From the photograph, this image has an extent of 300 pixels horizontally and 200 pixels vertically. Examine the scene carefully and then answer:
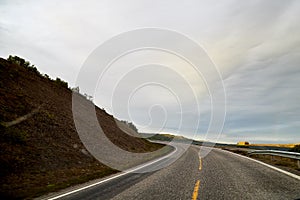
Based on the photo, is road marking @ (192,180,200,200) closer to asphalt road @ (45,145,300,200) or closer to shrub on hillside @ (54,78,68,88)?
asphalt road @ (45,145,300,200)

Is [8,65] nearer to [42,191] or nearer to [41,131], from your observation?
[41,131]

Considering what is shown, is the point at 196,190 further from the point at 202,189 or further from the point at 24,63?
the point at 24,63

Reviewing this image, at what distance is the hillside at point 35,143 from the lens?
876 centimetres

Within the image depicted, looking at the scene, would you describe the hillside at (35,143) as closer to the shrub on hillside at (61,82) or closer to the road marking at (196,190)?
the road marking at (196,190)

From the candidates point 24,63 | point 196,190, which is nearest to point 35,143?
point 196,190

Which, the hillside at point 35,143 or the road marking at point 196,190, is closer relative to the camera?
the road marking at point 196,190

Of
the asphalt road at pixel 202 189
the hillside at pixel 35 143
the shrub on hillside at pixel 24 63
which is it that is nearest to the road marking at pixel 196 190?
the asphalt road at pixel 202 189

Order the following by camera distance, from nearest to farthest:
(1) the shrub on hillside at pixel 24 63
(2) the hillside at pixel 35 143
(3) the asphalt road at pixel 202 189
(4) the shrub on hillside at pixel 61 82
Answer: (3) the asphalt road at pixel 202 189, (2) the hillside at pixel 35 143, (1) the shrub on hillside at pixel 24 63, (4) the shrub on hillside at pixel 61 82

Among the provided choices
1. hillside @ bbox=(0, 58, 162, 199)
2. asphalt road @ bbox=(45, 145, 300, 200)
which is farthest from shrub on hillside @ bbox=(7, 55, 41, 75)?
asphalt road @ bbox=(45, 145, 300, 200)

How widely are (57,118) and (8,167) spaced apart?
9.06 meters

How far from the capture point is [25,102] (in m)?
16.5

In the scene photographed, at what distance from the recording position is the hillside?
876 cm

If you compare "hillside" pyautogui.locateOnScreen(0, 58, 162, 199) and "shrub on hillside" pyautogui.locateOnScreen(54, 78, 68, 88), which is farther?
"shrub on hillside" pyautogui.locateOnScreen(54, 78, 68, 88)

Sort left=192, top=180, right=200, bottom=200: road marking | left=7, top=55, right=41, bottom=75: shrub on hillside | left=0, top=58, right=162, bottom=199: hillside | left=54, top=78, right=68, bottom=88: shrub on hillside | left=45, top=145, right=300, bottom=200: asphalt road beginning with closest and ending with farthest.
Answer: left=192, top=180, right=200, bottom=200: road marking
left=45, top=145, right=300, bottom=200: asphalt road
left=0, top=58, right=162, bottom=199: hillside
left=7, top=55, right=41, bottom=75: shrub on hillside
left=54, top=78, right=68, bottom=88: shrub on hillside
